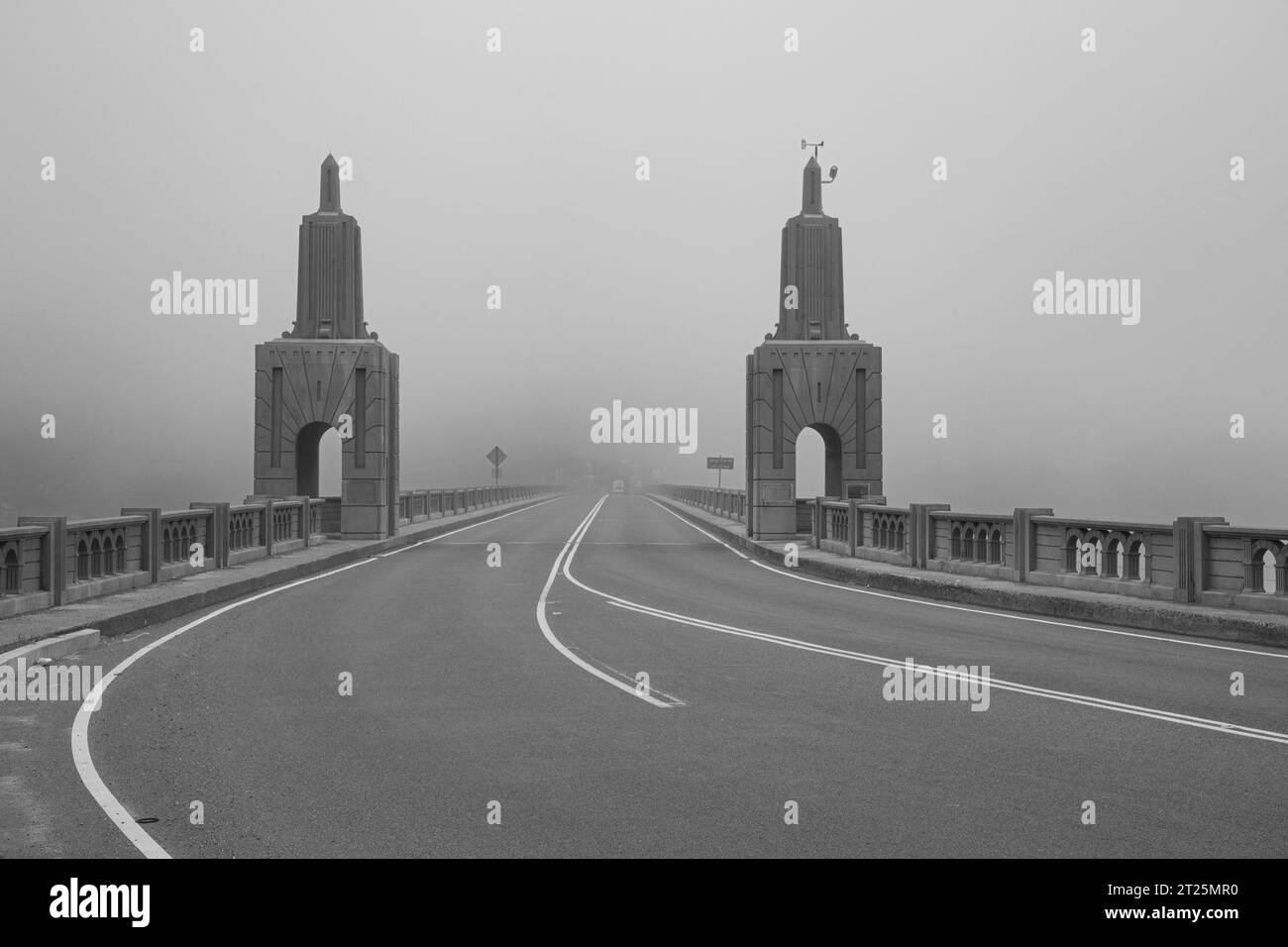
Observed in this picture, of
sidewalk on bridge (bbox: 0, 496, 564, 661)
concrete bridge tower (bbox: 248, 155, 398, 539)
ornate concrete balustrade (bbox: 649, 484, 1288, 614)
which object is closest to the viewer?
sidewalk on bridge (bbox: 0, 496, 564, 661)

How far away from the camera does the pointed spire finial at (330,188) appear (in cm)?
3534

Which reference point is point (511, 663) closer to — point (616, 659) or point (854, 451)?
point (616, 659)

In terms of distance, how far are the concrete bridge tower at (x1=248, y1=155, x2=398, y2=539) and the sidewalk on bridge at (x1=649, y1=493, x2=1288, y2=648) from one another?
15504 mm

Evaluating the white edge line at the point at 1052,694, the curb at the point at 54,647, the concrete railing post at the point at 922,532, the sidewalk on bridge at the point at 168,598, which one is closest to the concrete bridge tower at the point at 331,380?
the sidewalk on bridge at the point at 168,598

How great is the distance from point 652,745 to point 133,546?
563 inches

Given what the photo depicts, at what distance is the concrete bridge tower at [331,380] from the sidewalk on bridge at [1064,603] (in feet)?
50.9

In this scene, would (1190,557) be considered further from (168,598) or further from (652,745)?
(168,598)

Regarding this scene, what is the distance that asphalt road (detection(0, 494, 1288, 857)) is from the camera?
597 centimetres

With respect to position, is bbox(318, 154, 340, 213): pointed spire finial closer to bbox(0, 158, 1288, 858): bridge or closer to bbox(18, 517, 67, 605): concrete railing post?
bbox(0, 158, 1288, 858): bridge

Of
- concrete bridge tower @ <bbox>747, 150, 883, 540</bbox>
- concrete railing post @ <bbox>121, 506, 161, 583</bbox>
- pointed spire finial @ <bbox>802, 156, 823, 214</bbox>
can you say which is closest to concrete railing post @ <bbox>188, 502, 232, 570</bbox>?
concrete railing post @ <bbox>121, 506, 161, 583</bbox>

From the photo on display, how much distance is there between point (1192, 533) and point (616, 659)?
8599 mm

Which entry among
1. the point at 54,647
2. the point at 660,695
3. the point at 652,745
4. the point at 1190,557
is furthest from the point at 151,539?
the point at 1190,557

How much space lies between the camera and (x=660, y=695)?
33.2ft

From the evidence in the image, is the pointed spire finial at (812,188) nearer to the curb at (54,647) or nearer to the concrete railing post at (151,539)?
the concrete railing post at (151,539)
